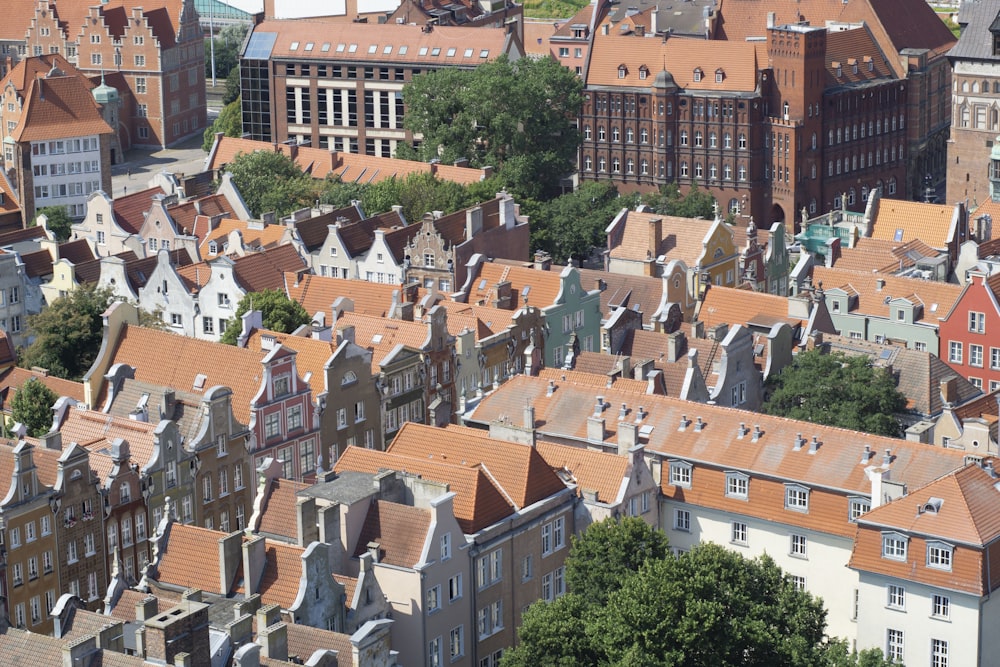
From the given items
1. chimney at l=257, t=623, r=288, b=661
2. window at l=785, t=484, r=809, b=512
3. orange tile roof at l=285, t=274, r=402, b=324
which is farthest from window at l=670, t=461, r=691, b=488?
orange tile roof at l=285, t=274, r=402, b=324

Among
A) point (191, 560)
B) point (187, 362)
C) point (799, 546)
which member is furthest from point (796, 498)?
point (187, 362)

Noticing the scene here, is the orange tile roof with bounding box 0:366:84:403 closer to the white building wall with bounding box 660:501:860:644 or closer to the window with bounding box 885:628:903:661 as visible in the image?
the white building wall with bounding box 660:501:860:644

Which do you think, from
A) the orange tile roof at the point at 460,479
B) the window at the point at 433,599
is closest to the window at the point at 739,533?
the orange tile roof at the point at 460,479

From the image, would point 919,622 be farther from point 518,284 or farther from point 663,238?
point 663,238

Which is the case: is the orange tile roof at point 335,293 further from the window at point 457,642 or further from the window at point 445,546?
the window at point 445,546

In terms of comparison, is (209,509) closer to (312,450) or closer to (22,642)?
(312,450)

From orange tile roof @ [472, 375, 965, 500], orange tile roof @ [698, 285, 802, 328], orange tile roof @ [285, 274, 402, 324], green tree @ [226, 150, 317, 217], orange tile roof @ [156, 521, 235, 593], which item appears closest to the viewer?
orange tile roof @ [156, 521, 235, 593]
